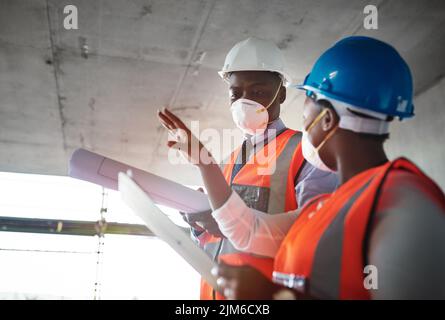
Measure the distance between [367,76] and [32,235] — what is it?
6.57 m

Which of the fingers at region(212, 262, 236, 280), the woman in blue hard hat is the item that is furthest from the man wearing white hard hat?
the fingers at region(212, 262, 236, 280)

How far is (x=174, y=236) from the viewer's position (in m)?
0.91

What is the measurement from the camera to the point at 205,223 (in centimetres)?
141

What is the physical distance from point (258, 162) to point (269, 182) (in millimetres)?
117

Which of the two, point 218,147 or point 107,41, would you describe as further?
point 218,147

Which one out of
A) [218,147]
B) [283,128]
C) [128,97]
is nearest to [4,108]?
[128,97]

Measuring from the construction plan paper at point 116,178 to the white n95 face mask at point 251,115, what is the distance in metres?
0.62

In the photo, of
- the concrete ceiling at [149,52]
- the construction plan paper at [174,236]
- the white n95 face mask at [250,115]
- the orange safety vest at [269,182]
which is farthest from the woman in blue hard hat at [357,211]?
the concrete ceiling at [149,52]

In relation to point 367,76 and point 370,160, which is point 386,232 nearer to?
point 370,160

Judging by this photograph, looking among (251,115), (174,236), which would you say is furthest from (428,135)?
(174,236)

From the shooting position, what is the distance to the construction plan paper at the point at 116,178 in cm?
122

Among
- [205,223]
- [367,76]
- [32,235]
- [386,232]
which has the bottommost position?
[386,232]

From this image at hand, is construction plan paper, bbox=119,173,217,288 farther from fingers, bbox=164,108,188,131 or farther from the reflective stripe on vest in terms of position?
the reflective stripe on vest

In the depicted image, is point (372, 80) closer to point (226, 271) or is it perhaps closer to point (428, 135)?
point (226, 271)
